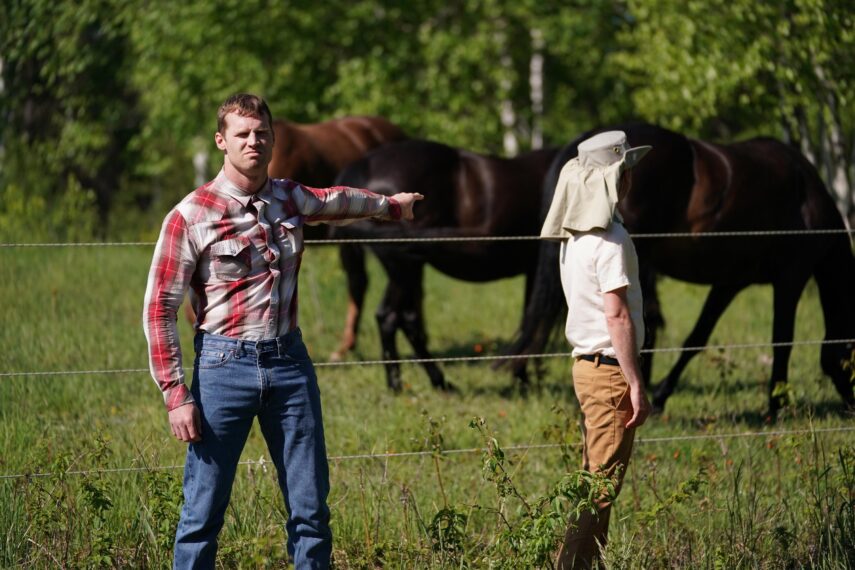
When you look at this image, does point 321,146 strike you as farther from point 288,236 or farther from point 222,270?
point 222,270

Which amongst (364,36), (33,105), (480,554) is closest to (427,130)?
(364,36)

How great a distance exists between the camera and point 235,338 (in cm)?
307

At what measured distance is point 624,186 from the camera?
11.7ft

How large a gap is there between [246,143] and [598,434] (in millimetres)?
1544

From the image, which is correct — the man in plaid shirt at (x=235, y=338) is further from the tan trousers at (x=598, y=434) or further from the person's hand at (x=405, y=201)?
the tan trousers at (x=598, y=434)

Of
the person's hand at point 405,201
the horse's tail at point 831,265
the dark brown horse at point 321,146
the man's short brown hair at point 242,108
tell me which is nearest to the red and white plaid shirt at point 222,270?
the man's short brown hair at point 242,108

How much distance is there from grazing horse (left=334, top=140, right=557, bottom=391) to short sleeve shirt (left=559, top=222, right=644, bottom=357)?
152 inches

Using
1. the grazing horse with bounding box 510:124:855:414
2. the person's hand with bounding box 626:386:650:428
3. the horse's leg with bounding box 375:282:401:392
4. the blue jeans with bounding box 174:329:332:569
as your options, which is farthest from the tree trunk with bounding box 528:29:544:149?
the blue jeans with bounding box 174:329:332:569

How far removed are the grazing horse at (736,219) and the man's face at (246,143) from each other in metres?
4.00

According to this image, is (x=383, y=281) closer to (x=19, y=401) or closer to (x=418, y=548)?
(x=19, y=401)

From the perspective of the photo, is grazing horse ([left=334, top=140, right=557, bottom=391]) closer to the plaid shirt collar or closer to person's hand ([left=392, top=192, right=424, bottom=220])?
person's hand ([left=392, top=192, right=424, bottom=220])

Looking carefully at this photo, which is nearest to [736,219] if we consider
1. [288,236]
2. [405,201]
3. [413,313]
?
[413,313]

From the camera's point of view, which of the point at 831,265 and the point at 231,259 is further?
the point at 831,265

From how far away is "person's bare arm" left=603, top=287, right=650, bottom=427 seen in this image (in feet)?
11.2
